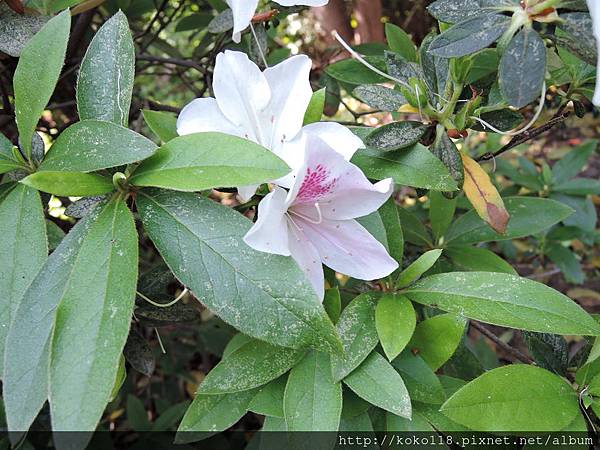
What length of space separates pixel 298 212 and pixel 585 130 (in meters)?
2.98

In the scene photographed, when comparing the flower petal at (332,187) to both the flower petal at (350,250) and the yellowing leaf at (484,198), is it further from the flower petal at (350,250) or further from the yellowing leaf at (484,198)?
the yellowing leaf at (484,198)

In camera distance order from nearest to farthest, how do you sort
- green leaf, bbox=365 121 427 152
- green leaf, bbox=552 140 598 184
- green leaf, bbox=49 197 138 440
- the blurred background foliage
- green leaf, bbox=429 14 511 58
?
green leaf, bbox=49 197 138 440 → green leaf, bbox=429 14 511 58 → green leaf, bbox=365 121 427 152 → the blurred background foliage → green leaf, bbox=552 140 598 184

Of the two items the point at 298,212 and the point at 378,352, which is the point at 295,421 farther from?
the point at 298,212

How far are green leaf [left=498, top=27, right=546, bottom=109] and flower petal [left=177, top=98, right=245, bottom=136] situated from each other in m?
0.32

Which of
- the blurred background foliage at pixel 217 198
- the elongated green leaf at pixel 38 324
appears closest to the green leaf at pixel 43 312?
the elongated green leaf at pixel 38 324

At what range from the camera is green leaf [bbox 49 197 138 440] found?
0.55 m

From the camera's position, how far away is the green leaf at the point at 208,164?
0.61 meters

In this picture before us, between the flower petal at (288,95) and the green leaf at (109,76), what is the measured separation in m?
0.18

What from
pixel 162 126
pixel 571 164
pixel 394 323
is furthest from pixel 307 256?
pixel 571 164

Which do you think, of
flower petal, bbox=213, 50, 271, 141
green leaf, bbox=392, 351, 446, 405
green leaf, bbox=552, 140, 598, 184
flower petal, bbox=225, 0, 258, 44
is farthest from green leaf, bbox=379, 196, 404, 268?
green leaf, bbox=552, 140, 598, 184

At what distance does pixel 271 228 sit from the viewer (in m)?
0.61

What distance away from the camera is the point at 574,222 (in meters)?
1.69

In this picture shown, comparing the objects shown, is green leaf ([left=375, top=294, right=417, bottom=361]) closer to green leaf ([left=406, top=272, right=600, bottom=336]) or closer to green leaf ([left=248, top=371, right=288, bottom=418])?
green leaf ([left=406, top=272, right=600, bottom=336])

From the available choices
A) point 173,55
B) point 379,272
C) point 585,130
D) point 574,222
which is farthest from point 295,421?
point 585,130
